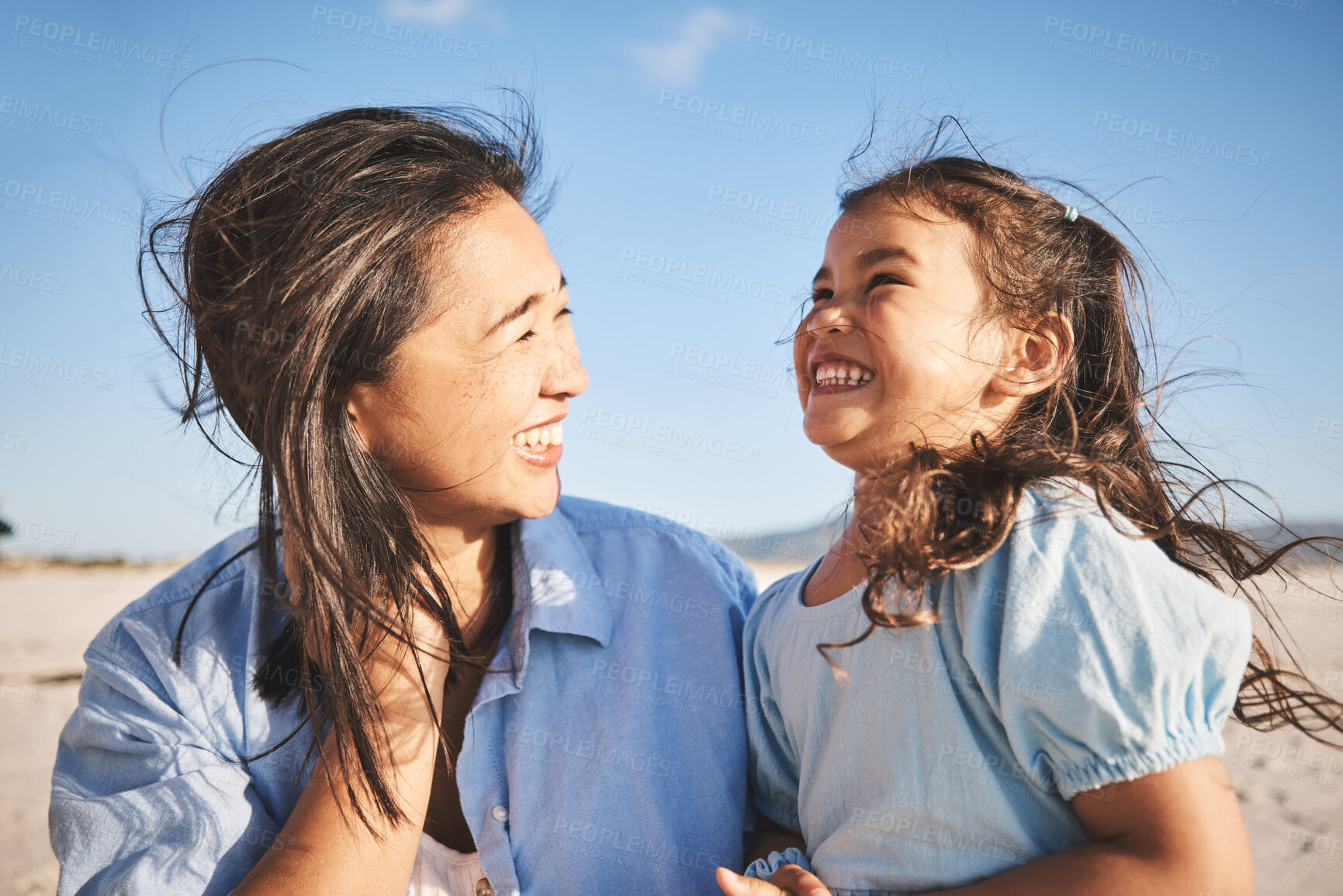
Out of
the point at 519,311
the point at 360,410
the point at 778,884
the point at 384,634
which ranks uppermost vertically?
the point at 519,311

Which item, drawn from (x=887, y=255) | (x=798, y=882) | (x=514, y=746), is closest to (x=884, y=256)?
(x=887, y=255)

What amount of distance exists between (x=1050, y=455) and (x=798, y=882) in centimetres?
103

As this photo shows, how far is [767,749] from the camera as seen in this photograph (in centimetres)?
220

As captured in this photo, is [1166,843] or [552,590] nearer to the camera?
[1166,843]

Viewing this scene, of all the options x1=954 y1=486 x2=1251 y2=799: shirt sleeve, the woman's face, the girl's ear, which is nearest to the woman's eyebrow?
the woman's face

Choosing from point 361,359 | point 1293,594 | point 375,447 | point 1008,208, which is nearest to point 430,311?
point 361,359

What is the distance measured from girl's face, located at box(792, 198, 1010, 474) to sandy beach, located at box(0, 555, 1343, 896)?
90 centimetres

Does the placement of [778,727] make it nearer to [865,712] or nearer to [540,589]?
[865,712]

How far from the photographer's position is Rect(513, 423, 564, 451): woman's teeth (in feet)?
7.58

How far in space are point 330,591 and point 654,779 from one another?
0.96 meters

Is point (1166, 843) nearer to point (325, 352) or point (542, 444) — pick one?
point (542, 444)

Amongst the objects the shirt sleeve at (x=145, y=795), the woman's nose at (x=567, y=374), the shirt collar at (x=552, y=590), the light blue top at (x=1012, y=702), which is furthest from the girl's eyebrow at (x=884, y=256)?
the shirt sleeve at (x=145, y=795)

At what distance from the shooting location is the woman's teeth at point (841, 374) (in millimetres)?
2047

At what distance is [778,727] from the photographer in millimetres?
2195
